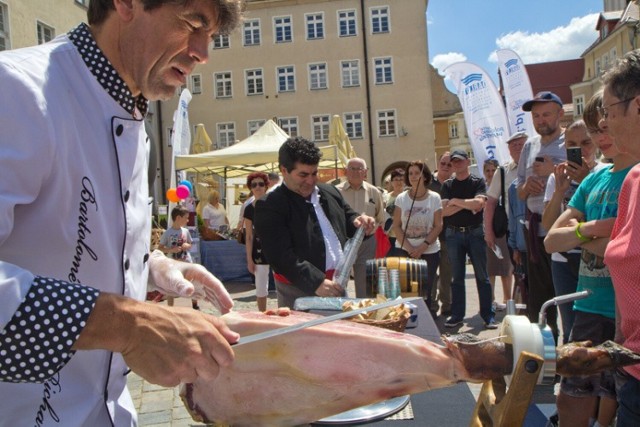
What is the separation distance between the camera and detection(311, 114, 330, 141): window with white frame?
103 ft

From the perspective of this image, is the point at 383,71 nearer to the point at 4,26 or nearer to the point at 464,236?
the point at 4,26

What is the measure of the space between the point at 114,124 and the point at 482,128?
28.1 ft

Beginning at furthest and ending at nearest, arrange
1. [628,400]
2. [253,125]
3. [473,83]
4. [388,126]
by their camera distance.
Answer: [253,125]
[388,126]
[473,83]
[628,400]

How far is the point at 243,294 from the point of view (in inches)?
351

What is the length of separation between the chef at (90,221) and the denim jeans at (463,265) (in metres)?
4.94

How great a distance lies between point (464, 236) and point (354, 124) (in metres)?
25.4

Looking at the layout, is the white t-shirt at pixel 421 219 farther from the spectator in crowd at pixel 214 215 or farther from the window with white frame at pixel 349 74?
the window with white frame at pixel 349 74

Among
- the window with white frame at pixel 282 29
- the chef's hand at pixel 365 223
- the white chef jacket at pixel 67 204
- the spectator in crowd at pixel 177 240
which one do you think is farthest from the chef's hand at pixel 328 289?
the window with white frame at pixel 282 29

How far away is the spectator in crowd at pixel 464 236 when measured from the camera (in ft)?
20.0

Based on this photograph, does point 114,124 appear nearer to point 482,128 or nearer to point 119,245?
point 119,245

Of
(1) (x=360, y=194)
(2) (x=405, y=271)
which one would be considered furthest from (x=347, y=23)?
(2) (x=405, y=271)

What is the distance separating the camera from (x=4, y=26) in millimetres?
17797

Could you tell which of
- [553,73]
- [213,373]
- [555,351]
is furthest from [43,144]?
[553,73]

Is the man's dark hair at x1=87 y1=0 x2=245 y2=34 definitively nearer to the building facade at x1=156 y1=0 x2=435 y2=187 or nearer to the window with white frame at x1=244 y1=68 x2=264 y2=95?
the building facade at x1=156 y1=0 x2=435 y2=187
